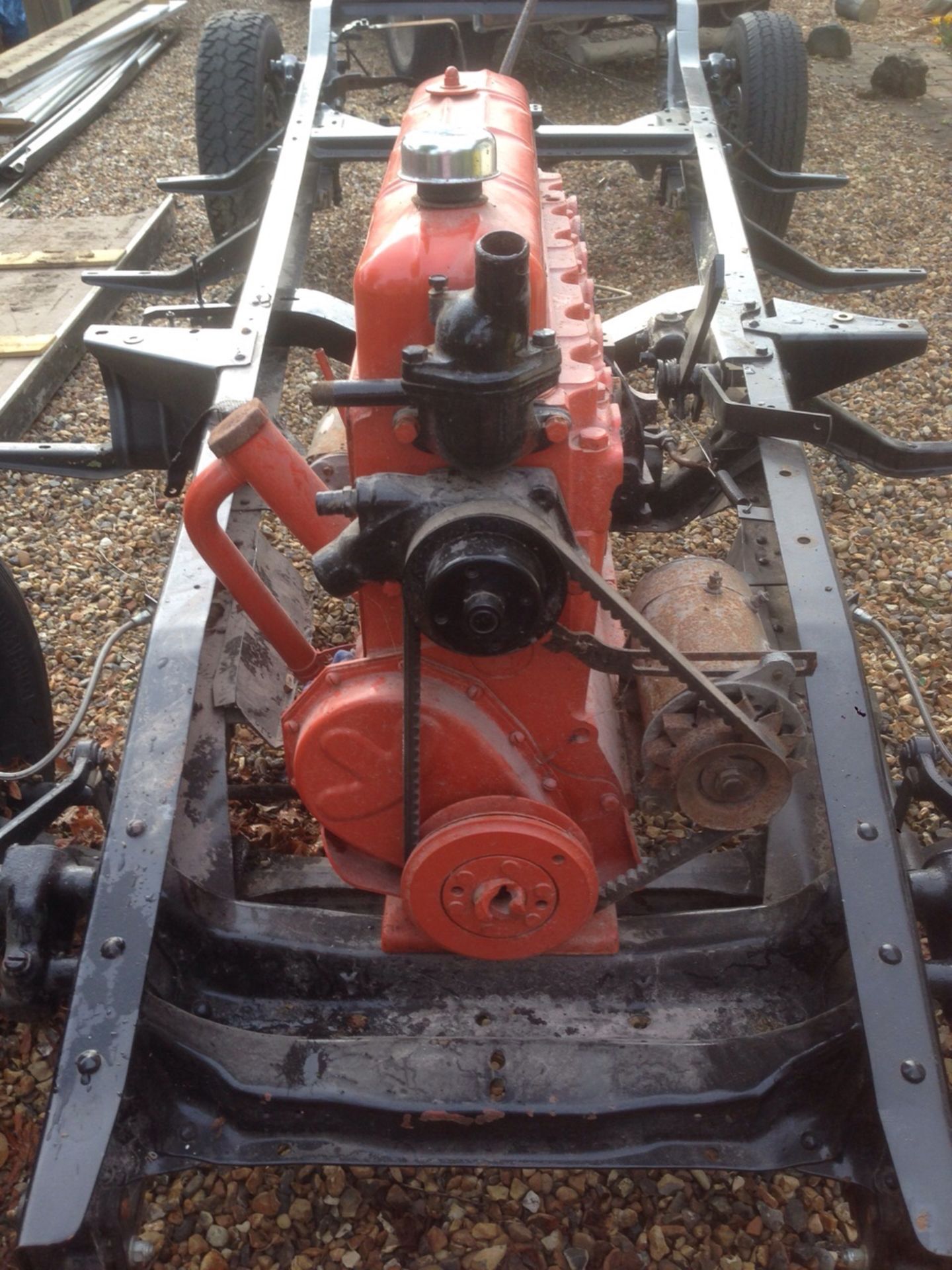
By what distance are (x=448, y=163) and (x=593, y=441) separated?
0.43 metres

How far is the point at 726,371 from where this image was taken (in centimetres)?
228

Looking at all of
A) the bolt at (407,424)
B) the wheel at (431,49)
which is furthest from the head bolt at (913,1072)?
the wheel at (431,49)

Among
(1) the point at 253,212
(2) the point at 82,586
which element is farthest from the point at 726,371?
(1) the point at 253,212

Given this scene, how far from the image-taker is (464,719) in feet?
5.02

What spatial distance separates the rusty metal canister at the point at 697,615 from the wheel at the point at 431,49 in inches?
190

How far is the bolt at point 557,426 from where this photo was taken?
136cm

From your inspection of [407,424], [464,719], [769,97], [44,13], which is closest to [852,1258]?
[464,719]

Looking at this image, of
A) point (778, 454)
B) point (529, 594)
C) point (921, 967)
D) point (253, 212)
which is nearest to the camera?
point (529, 594)

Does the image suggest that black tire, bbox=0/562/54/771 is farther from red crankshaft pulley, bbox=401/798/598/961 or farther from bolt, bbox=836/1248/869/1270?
bolt, bbox=836/1248/869/1270

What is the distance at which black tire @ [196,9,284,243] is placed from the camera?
4.15 meters

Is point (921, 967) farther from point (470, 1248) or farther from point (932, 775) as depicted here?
point (470, 1248)

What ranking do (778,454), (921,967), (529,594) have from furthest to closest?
(778,454)
(921,967)
(529,594)

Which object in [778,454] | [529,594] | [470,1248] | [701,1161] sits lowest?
[470,1248]

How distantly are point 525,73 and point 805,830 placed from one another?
6739mm
